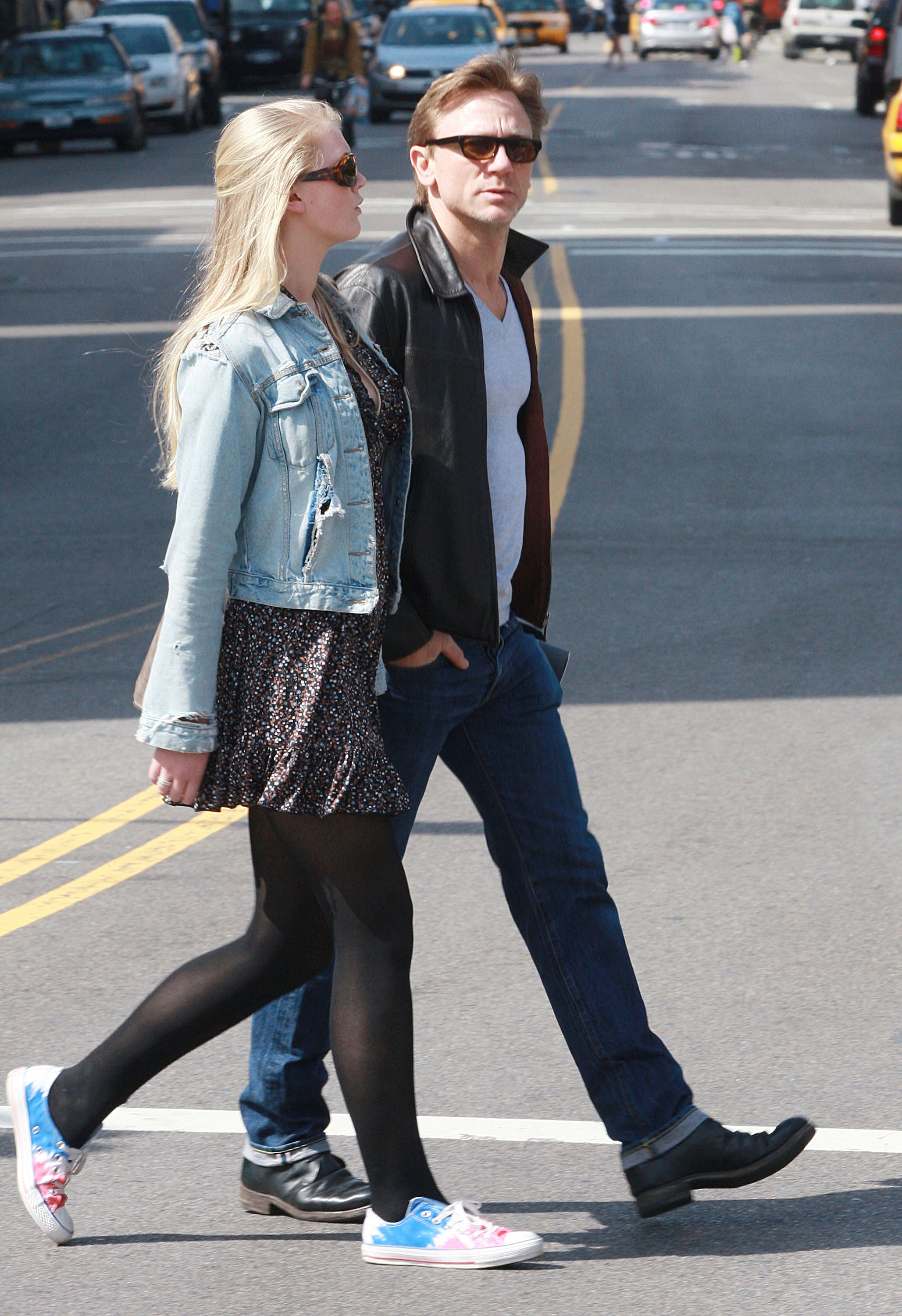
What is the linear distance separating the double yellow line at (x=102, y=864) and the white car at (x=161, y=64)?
28.3 m

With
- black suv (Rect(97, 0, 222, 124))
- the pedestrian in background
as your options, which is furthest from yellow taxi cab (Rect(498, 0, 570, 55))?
the pedestrian in background

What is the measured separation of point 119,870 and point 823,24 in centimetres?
5951

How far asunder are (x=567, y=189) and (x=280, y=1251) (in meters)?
23.3

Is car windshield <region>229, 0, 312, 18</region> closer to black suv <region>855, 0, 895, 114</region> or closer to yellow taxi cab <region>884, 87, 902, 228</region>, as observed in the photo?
black suv <region>855, 0, 895, 114</region>

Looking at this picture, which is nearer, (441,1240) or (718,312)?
(441,1240)

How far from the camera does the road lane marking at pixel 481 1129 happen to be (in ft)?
13.6

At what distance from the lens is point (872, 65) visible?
1454 inches

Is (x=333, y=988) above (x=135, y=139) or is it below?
above

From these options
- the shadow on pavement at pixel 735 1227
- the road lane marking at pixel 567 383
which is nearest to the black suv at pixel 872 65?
the road lane marking at pixel 567 383

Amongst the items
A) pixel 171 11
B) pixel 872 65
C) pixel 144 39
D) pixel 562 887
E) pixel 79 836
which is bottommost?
pixel 872 65

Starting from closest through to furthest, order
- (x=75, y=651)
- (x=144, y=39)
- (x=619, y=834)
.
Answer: (x=619, y=834)
(x=75, y=651)
(x=144, y=39)

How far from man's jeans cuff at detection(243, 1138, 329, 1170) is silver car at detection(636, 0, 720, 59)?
204 ft

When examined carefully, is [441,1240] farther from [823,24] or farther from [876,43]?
[823,24]

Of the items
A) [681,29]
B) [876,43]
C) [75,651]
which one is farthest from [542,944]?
[681,29]
